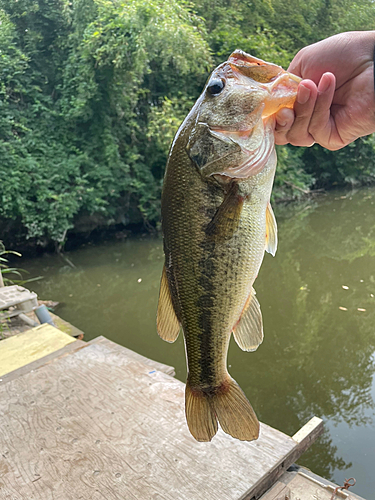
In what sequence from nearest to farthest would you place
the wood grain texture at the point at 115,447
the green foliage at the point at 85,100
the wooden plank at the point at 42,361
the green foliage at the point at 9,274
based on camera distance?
1. the wood grain texture at the point at 115,447
2. the wooden plank at the point at 42,361
3. the green foliage at the point at 9,274
4. the green foliage at the point at 85,100

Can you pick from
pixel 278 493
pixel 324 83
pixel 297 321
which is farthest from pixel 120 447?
pixel 297 321

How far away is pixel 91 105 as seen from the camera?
9.86 m

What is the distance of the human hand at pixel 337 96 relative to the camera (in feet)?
4.17

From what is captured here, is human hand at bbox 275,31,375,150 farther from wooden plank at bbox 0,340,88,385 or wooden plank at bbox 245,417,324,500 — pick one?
wooden plank at bbox 0,340,88,385

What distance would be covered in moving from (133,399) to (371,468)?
1958 mm

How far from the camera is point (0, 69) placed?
9.14 metres

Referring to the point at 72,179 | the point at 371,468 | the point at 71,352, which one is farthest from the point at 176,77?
the point at 371,468

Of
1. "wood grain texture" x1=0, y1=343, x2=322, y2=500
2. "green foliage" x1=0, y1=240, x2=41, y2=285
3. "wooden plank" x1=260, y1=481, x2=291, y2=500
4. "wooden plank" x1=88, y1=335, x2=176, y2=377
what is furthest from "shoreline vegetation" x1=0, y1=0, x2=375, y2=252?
"wooden plank" x1=260, y1=481, x2=291, y2=500

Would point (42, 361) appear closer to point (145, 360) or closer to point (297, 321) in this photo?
point (145, 360)

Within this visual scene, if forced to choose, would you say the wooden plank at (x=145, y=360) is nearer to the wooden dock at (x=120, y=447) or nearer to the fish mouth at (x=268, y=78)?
the wooden dock at (x=120, y=447)

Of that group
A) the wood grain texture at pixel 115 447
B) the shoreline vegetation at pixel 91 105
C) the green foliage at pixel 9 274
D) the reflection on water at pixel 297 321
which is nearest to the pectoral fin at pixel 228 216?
the wood grain texture at pixel 115 447

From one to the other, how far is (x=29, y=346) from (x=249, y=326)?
8.82ft

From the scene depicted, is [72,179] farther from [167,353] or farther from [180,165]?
[180,165]

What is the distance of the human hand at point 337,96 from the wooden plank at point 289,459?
149 cm
